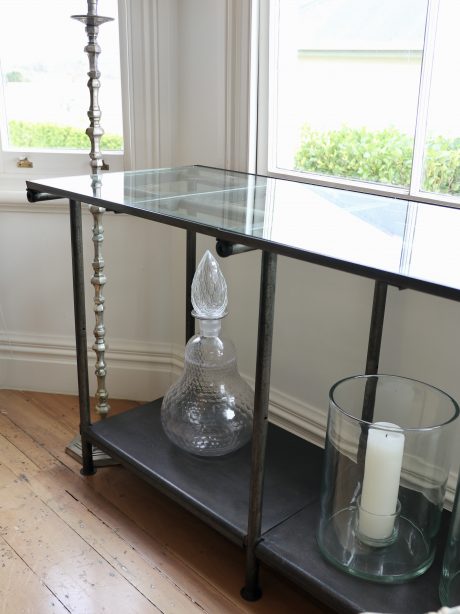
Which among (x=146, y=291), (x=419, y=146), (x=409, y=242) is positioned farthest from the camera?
(x=146, y=291)

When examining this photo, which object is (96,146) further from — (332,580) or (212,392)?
(332,580)

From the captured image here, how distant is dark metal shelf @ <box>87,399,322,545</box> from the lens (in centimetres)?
170

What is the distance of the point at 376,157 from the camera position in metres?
1.90

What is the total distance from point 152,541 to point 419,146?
4.08ft

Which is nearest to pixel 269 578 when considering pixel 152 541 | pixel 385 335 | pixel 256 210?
pixel 152 541

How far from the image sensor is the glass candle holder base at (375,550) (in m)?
1.50

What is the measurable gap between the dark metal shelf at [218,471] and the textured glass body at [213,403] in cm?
4

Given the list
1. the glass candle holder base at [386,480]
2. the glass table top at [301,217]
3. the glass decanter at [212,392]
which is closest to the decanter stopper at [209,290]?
the glass decanter at [212,392]

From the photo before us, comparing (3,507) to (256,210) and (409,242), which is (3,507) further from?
(409,242)

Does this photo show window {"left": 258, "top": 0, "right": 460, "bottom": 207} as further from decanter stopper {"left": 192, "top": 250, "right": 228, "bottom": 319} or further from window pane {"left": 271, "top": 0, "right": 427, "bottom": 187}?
decanter stopper {"left": 192, "top": 250, "right": 228, "bottom": 319}

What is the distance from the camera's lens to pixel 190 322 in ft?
7.24

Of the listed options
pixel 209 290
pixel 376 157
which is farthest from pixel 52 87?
pixel 376 157

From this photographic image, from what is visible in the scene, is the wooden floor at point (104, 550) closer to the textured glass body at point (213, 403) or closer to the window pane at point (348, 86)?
the textured glass body at point (213, 403)

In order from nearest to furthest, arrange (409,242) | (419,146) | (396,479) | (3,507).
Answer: (409,242) < (396,479) < (419,146) < (3,507)
